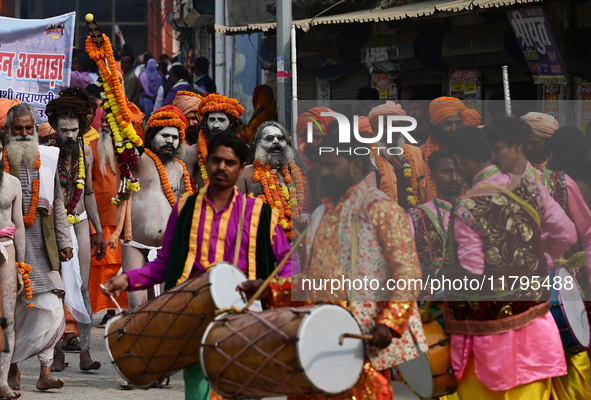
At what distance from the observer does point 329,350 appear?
15.3ft

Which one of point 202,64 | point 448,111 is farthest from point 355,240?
point 202,64

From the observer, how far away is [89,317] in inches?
351

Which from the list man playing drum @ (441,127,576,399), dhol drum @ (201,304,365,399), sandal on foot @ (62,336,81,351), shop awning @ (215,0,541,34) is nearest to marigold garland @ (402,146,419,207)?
shop awning @ (215,0,541,34)

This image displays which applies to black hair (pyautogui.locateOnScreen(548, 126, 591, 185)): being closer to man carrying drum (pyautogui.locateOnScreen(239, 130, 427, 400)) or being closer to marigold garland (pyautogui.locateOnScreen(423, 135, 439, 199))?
man carrying drum (pyautogui.locateOnScreen(239, 130, 427, 400))

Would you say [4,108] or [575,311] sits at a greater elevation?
[4,108]

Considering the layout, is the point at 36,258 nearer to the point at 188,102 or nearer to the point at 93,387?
the point at 93,387

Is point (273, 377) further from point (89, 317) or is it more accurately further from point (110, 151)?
point (110, 151)

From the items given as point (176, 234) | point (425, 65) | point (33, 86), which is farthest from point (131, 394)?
point (425, 65)

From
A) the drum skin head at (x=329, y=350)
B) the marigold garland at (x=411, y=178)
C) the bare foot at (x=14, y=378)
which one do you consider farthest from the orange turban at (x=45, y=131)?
the drum skin head at (x=329, y=350)

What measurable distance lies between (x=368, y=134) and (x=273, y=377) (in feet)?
19.0

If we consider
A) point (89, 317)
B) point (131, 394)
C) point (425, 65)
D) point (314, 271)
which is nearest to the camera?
point (314, 271)

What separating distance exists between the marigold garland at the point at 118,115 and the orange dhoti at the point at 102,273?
1.58 metres

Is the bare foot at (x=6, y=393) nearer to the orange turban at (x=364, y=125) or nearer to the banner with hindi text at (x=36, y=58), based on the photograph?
the orange turban at (x=364, y=125)

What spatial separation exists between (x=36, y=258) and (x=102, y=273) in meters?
2.27
